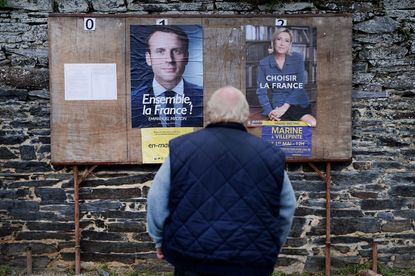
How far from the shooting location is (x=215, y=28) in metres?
5.11

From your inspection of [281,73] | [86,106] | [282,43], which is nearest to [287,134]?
[281,73]

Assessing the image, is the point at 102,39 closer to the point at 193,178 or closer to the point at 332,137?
the point at 332,137

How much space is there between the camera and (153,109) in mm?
5125

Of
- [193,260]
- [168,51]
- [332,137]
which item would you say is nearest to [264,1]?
[168,51]

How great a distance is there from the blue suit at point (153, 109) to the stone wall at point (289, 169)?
50cm

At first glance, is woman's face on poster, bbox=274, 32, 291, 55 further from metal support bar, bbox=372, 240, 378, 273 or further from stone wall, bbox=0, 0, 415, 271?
metal support bar, bbox=372, 240, 378, 273

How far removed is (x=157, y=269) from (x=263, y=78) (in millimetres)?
2249

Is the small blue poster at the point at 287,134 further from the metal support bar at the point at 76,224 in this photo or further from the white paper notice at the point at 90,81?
the metal support bar at the point at 76,224

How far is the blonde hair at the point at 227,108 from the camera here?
2.78 m

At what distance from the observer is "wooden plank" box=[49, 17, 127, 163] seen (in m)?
5.05

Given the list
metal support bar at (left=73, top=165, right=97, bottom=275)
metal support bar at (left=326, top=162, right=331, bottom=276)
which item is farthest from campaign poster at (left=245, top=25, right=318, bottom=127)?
metal support bar at (left=73, top=165, right=97, bottom=275)

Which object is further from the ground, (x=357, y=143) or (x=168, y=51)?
(x=168, y=51)

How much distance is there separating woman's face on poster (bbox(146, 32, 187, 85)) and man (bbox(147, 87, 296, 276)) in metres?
2.38

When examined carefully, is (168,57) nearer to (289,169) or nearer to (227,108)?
(289,169)
